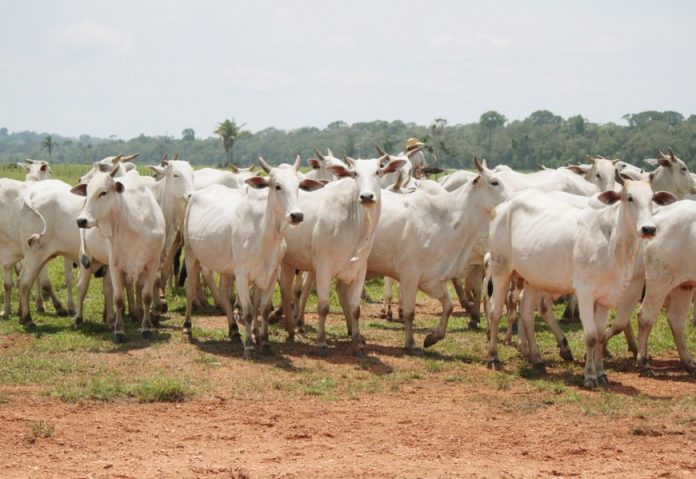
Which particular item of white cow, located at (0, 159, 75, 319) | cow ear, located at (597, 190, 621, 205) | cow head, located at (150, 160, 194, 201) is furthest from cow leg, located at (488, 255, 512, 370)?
white cow, located at (0, 159, 75, 319)

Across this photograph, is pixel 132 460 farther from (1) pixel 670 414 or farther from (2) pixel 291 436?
(1) pixel 670 414

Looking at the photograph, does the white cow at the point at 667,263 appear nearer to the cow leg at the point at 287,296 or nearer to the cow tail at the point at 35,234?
the cow leg at the point at 287,296

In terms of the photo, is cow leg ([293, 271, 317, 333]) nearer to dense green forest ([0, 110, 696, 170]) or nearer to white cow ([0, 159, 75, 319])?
white cow ([0, 159, 75, 319])

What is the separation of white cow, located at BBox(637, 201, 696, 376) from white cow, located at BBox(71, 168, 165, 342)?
6.34 meters

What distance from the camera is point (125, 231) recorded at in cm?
1270

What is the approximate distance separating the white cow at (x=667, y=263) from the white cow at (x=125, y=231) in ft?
20.8

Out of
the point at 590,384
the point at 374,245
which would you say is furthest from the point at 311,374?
the point at 590,384

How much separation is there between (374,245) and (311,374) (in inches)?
112

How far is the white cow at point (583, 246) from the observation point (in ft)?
33.1

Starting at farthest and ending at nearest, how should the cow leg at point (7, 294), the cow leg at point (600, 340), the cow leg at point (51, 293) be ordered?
the cow leg at point (51, 293)
the cow leg at point (7, 294)
the cow leg at point (600, 340)

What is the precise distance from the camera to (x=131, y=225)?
Answer: 499 inches

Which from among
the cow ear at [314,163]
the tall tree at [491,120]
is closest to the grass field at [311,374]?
the cow ear at [314,163]

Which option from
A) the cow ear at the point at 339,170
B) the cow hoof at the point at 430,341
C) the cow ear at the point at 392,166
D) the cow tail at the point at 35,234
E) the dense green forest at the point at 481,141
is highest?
the dense green forest at the point at 481,141

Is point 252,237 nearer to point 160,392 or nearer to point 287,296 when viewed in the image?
point 287,296
